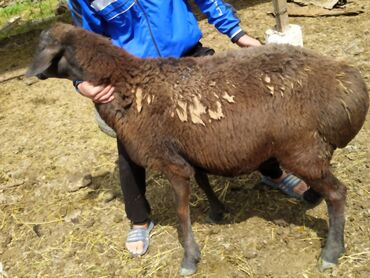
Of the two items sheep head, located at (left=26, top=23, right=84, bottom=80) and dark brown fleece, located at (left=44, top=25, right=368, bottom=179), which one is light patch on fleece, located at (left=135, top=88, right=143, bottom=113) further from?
sheep head, located at (left=26, top=23, right=84, bottom=80)

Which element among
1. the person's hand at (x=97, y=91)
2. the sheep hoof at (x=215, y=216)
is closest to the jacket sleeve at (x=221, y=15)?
the person's hand at (x=97, y=91)

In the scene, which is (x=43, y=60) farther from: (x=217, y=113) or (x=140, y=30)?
(x=217, y=113)

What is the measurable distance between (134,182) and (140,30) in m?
1.08

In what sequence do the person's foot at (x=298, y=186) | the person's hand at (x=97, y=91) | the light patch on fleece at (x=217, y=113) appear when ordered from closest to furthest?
the light patch on fleece at (x=217, y=113)
the person's hand at (x=97, y=91)
the person's foot at (x=298, y=186)

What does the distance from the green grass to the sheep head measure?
643 centimetres

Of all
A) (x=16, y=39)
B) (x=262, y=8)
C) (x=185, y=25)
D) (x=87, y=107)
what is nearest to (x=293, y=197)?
(x=185, y=25)

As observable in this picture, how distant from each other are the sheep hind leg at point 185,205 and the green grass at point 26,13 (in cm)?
686

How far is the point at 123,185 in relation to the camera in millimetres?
3467

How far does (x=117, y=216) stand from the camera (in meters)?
4.00

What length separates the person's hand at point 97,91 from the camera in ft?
9.59

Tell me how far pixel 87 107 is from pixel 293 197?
312 cm

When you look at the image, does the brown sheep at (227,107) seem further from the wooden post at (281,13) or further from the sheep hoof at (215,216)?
the wooden post at (281,13)

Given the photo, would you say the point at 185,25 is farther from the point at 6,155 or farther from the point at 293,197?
the point at 6,155

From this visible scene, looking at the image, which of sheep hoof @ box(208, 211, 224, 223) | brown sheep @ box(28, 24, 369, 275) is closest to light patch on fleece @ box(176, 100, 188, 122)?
brown sheep @ box(28, 24, 369, 275)
